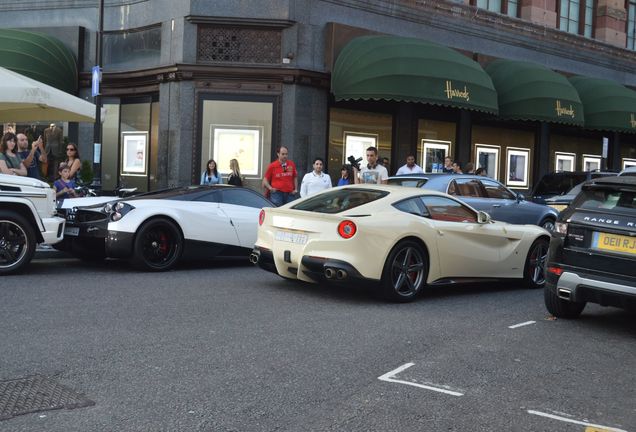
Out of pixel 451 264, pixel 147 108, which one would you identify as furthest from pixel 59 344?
pixel 147 108

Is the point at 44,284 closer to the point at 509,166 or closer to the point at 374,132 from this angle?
the point at 374,132

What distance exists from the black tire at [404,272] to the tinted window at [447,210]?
60 centimetres

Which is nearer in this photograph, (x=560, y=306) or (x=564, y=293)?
(x=564, y=293)

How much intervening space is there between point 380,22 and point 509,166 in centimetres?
726

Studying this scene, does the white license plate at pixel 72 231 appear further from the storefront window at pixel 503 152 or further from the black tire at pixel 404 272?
the storefront window at pixel 503 152

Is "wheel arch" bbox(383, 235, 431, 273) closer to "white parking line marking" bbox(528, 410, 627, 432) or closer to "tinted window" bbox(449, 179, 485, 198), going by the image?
"white parking line marking" bbox(528, 410, 627, 432)

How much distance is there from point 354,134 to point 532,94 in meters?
5.30

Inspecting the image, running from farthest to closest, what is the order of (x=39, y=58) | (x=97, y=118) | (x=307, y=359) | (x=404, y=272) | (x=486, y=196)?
1. (x=39, y=58)
2. (x=97, y=118)
3. (x=486, y=196)
4. (x=404, y=272)
5. (x=307, y=359)

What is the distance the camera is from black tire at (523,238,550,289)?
381 inches

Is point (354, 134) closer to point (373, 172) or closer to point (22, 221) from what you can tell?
point (373, 172)

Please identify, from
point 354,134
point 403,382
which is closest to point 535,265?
point 403,382

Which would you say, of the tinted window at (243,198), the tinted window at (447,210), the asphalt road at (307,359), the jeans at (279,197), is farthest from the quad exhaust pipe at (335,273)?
the jeans at (279,197)

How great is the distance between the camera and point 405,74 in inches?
684

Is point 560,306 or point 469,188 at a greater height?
point 469,188
